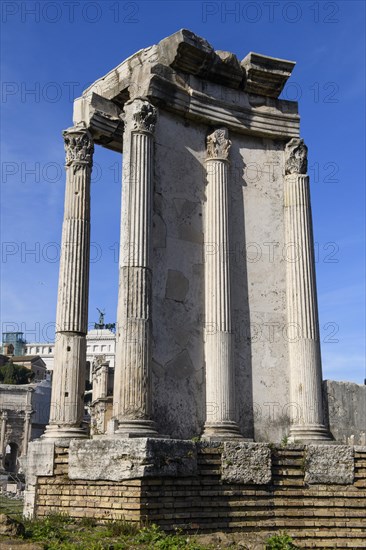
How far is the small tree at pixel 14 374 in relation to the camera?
86812mm

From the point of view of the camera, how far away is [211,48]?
38.5 ft

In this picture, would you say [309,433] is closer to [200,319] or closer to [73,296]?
[200,319]

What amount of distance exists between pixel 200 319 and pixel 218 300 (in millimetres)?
430

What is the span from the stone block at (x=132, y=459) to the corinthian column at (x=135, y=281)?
359 mm

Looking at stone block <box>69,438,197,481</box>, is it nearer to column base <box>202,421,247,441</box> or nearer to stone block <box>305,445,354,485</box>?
column base <box>202,421,247,441</box>

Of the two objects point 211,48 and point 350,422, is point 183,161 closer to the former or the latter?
point 211,48

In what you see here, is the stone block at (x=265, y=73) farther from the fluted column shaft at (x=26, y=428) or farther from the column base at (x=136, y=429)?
the fluted column shaft at (x=26, y=428)

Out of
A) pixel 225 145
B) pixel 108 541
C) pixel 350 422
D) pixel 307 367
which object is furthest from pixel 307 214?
pixel 108 541

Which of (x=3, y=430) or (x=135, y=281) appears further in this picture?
(x=3, y=430)

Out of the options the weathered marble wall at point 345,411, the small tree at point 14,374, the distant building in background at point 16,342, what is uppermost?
the distant building in background at point 16,342

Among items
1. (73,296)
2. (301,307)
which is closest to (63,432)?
(73,296)

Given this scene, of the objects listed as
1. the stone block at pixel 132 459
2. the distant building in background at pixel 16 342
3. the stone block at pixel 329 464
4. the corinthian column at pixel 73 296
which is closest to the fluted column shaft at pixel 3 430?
the corinthian column at pixel 73 296

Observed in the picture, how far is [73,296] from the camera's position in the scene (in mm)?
11516

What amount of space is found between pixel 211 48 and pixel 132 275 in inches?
177
